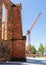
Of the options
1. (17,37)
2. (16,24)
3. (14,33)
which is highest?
(16,24)

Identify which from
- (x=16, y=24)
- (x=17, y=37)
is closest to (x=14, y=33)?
(x=17, y=37)

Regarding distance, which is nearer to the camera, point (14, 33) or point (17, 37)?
point (17, 37)

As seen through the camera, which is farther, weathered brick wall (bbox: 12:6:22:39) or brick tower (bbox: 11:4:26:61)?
weathered brick wall (bbox: 12:6:22:39)

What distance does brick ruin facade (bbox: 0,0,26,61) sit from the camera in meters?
17.8

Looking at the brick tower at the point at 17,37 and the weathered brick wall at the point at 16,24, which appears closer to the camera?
the brick tower at the point at 17,37

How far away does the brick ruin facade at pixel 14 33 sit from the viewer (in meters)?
17.8

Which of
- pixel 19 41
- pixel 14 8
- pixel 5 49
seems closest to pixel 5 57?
pixel 5 49

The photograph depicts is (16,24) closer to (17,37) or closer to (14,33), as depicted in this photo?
(14,33)

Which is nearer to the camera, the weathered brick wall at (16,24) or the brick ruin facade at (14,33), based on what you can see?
the brick ruin facade at (14,33)

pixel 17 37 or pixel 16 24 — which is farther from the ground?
pixel 16 24

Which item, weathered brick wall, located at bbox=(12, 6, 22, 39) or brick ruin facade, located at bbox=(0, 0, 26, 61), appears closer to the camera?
brick ruin facade, located at bbox=(0, 0, 26, 61)

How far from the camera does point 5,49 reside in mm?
16781

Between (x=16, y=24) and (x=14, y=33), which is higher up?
(x=16, y=24)

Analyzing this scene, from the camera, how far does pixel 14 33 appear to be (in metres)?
18.4
